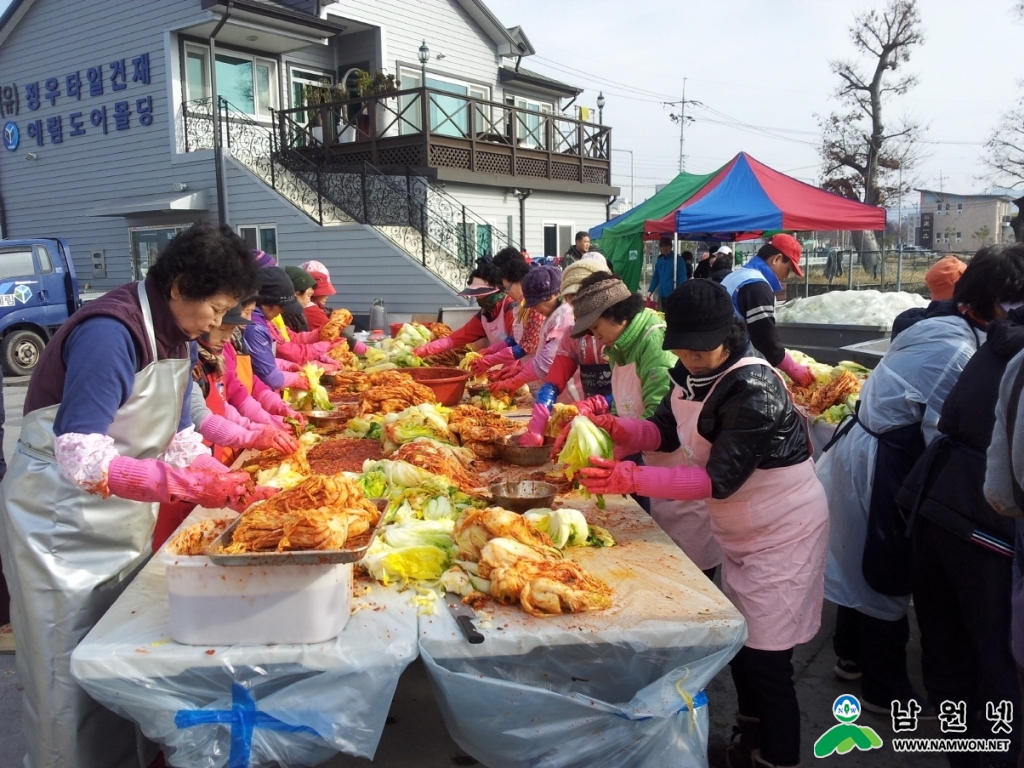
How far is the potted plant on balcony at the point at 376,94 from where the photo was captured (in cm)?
1783

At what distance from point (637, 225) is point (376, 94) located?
8.01 m

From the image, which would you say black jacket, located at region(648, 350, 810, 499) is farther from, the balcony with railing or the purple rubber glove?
the balcony with railing

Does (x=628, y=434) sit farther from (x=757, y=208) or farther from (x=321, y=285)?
(x=757, y=208)

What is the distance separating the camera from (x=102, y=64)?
1895cm

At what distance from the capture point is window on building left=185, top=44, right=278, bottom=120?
59.5 ft

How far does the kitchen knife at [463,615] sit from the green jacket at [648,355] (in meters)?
1.64

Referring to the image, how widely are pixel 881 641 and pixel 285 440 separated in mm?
3075

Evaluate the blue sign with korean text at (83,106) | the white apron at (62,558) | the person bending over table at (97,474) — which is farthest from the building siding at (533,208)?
the white apron at (62,558)

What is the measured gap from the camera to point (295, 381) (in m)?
5.38

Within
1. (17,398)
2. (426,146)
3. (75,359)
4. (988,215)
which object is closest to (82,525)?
(75,359)

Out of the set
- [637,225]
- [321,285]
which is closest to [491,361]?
[321,285]

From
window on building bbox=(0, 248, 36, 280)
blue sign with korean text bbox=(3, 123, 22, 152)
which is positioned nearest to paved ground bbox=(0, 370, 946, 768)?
window on building bbox=(0, 248, 36, 280)

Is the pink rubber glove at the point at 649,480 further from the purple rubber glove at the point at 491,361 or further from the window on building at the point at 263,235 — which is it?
the window on building at the point at 263,235

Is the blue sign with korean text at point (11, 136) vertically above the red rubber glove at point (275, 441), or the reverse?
the blue sign with korean text at point (11, 136)
